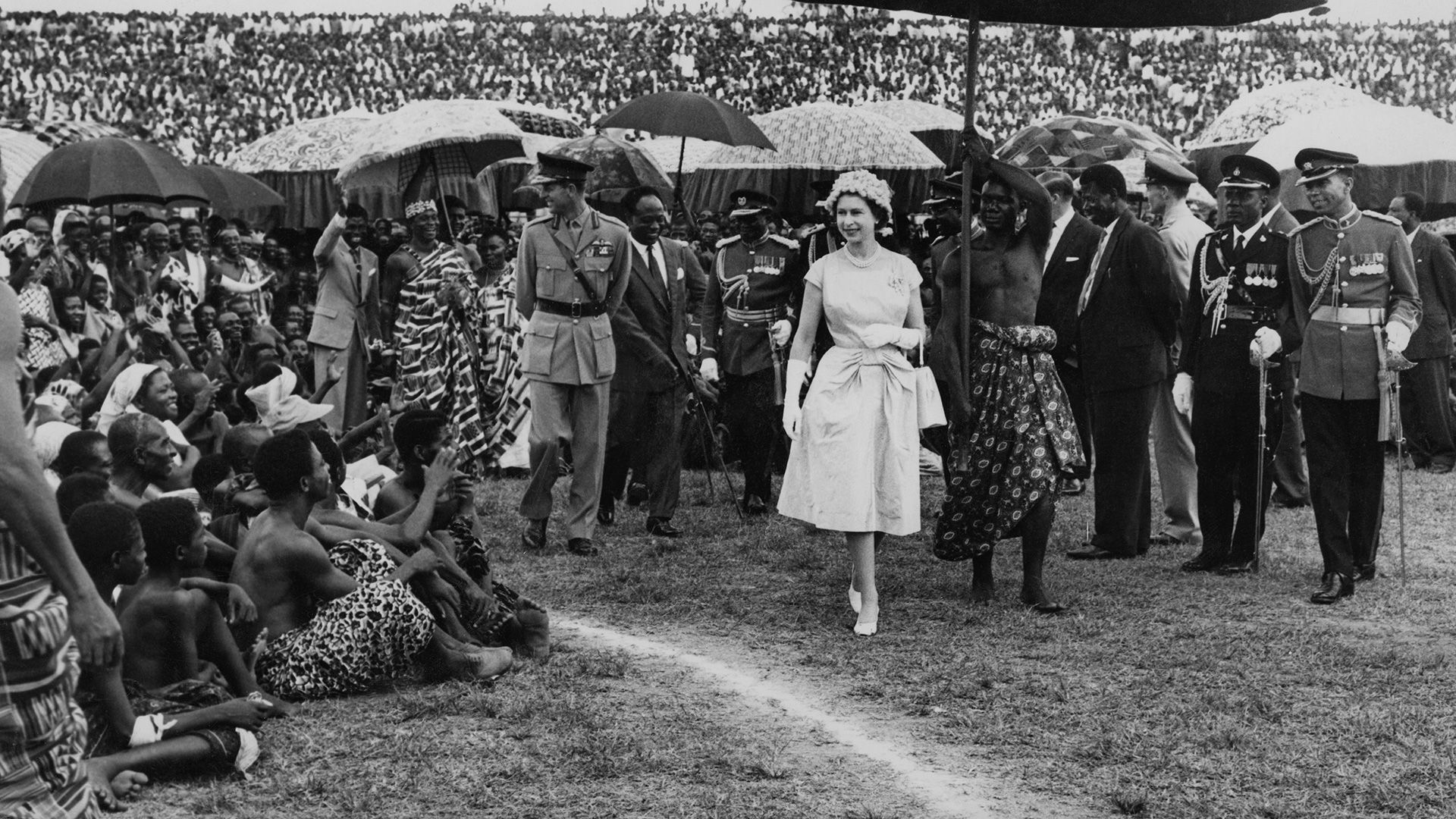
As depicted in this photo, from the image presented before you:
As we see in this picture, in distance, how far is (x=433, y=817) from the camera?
4.86 metres

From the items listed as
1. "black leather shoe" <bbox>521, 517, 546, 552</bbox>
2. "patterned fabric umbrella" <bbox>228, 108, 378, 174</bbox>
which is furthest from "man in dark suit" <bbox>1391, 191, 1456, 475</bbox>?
"patterned fabric umbrella" <bbox>228, 108, 378, 174</bbox>

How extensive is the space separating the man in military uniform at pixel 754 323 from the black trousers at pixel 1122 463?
231 centimetres

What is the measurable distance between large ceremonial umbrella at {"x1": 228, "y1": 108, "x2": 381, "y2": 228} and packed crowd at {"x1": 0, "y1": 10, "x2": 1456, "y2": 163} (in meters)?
3.76

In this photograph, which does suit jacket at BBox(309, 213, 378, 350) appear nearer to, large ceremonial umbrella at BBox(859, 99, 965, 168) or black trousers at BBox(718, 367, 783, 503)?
black trousers at BBox(718, 367, 783, 503)

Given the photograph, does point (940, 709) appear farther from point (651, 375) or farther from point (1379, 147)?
point (1379, 147)

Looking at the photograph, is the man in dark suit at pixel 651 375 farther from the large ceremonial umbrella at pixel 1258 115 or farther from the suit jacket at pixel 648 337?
the large ceremonial umbrella at pixel 1258 115

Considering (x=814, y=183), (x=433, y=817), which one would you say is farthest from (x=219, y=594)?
→ (x=814, y=183)

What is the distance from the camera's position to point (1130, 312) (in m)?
9.51

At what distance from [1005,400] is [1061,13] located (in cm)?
194

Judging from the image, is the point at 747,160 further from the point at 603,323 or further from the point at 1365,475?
the point at 1365,475

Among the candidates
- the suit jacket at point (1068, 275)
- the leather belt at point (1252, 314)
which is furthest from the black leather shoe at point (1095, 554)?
the leather belt at point (1252, 314)

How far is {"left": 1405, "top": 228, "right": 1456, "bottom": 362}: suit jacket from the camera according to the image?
12578 mm

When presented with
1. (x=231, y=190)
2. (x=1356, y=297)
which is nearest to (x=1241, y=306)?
(x=1356, y=297)

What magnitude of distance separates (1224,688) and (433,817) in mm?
3085
